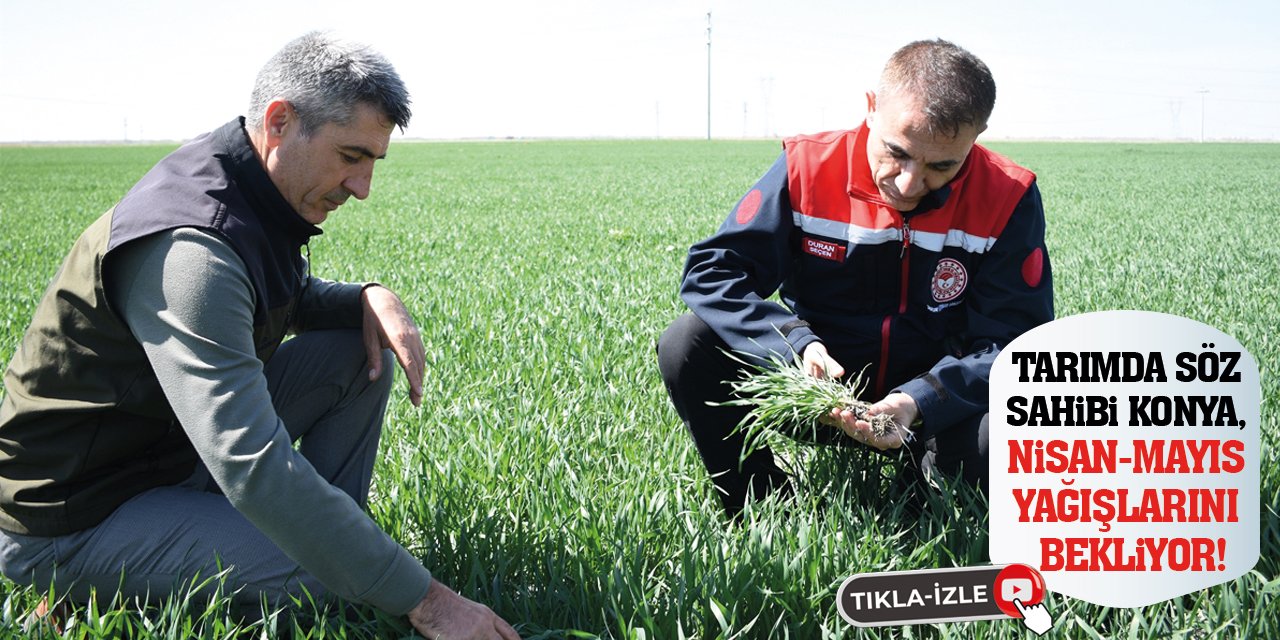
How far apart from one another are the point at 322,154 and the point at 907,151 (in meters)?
1.45

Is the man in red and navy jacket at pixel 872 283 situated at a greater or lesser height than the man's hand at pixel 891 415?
greater

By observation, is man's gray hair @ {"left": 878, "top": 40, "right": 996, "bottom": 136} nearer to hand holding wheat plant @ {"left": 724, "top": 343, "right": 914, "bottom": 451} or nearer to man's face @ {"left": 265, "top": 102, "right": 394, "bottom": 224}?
hand holding wheat plant @ {"left": 724, "top": 343, "right": 914, "bottom": 451}

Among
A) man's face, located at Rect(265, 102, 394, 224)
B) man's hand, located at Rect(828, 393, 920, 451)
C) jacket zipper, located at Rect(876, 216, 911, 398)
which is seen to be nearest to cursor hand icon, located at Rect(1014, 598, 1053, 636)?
man's hand, located at Rect(828, 393, 920, 451)

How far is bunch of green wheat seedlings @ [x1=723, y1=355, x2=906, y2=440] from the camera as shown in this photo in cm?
241

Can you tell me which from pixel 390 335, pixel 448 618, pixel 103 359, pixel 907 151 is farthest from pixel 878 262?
pixel 103 359

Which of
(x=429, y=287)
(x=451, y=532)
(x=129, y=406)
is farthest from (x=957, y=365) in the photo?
(x=429, y=287)

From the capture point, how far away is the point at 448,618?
1935mm

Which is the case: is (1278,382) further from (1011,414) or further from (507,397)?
(507,397)

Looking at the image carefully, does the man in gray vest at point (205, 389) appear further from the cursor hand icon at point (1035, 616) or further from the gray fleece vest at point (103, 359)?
the cursor hand icon at point (1035, 616)

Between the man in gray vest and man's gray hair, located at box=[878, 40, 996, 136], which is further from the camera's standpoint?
man's gray hair, located at box=[878, 40, 996, 136]

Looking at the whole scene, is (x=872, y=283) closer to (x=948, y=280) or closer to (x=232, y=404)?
(x=948, y=280)

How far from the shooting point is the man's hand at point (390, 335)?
2.43 m

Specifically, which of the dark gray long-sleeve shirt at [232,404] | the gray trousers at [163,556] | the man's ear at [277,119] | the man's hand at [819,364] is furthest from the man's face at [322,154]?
the man's hand at [819,364]

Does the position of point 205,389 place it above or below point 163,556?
A: above
